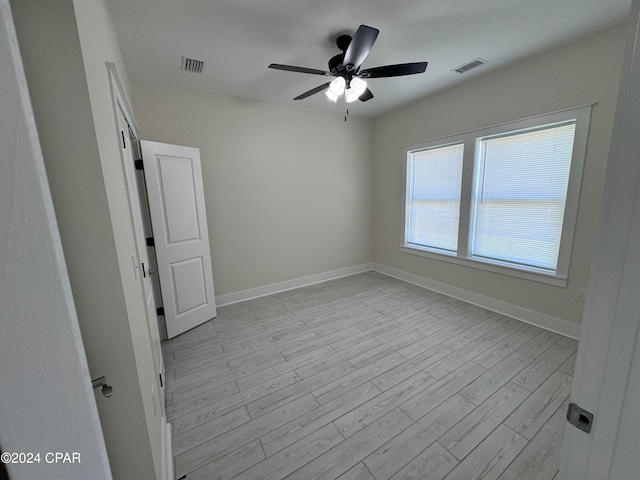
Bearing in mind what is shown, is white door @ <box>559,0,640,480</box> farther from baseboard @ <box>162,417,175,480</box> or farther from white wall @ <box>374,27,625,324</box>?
white wall @ <box>374,27,625,324</box>

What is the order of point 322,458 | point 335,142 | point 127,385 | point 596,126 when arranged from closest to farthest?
point 127,385, point 322,458, point 596,126, point 335,142

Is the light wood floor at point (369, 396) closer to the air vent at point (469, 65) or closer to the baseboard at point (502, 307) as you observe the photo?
the baseboard at point (502, 307)

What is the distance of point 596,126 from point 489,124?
0.94m

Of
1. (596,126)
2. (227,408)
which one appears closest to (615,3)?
(596,126)

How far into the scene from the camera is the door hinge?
0.58 meters

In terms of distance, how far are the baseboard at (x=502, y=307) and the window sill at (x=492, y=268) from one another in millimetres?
375

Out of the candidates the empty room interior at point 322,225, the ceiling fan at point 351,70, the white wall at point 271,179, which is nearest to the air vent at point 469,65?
the empty room interior at point 322,225

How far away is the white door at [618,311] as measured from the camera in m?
0.49

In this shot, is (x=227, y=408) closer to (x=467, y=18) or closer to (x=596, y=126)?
(x=467, y=18)

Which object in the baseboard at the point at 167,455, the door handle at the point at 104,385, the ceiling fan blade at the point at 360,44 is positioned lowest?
the baseboard at the point at 167,455

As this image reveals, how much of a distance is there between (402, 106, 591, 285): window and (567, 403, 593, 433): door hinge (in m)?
2.71

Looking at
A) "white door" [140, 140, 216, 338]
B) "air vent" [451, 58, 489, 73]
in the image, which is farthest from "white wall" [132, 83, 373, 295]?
"air vent" [451, 58, 489, 73]

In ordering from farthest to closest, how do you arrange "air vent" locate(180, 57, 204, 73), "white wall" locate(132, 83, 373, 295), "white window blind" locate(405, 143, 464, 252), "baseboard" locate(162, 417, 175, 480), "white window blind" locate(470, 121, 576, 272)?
1. "white window blind" locate(405, 143, 464, 252)
2. "white wall" locate(132, 83, 373, 295)
3. "white window blind" locate(470, 121, 576, 272)
4. "air vent" locate(180, 57, 204, 73)
5. "baseboard" locate(162, 417, 175, 480)

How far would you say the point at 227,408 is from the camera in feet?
5.86
